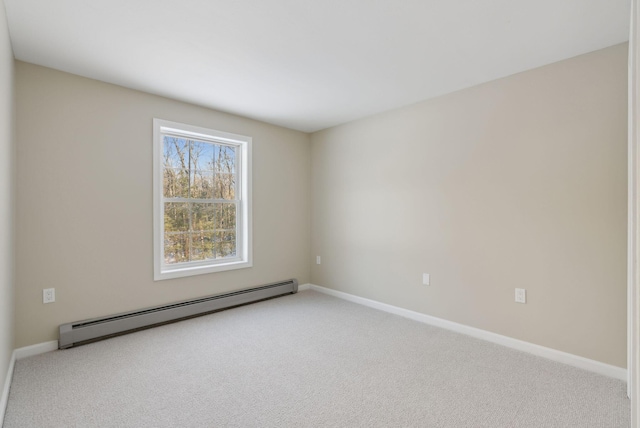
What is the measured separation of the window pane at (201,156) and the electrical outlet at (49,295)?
178 cm

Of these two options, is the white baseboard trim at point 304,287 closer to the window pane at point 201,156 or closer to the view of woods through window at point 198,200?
the view of woods through window at point 198,200

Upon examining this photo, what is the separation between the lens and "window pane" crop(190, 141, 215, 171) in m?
3.72

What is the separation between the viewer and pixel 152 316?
3109mm

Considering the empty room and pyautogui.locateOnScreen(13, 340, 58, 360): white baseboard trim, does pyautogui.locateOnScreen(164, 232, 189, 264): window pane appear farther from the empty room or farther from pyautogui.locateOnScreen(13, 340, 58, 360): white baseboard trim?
pyautogui.locateOnScreen(13, 340, 58, 360): white baseboard trim

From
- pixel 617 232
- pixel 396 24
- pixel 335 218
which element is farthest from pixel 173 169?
pixel 617 232

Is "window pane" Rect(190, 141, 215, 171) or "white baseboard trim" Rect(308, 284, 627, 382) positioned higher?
"window pane" Rect(190, 141, 215, 171)

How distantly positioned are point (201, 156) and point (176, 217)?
81 cm

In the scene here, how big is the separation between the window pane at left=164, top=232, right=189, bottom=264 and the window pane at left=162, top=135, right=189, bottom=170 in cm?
80

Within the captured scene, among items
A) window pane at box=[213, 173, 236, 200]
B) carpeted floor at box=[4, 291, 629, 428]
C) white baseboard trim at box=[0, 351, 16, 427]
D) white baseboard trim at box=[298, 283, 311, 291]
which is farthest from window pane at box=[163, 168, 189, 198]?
white baseboard trim at box=[298, 283, 311, 291]

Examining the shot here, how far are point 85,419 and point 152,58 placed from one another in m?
2.53

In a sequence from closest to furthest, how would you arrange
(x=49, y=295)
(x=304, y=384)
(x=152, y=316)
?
(x=304, y=384)
(x=49, y=295)
(x=152, y=316)

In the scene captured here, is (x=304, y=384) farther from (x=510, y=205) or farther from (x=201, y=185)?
(x=201, y=185)

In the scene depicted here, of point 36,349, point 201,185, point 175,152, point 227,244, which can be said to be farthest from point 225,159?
point 36,349

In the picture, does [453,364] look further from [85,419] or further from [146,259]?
[146,259]
